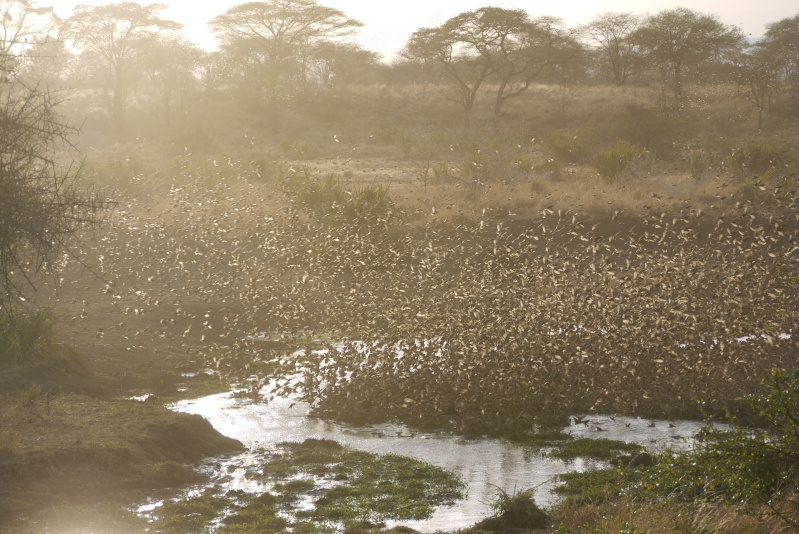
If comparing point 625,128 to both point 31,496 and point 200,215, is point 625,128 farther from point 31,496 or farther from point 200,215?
Answer: point 31,496

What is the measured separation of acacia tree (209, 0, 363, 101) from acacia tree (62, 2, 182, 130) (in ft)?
9.78

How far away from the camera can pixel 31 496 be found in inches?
275

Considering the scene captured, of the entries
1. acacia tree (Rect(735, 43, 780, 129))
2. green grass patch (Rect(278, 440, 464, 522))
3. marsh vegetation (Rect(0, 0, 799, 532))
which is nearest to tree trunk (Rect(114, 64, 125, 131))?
marsh vegetation (Rect(0, 0, 799, 532))

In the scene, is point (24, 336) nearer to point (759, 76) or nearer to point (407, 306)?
point (407, 306)

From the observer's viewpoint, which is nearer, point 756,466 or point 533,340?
point 756,466

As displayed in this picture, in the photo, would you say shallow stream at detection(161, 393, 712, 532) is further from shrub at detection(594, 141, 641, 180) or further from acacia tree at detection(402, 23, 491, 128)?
acacia tree at detection(402, 23, 491, 128)

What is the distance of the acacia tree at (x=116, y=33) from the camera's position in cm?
4159

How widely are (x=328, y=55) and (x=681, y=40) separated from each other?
16.6 metres

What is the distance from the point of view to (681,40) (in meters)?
41.5

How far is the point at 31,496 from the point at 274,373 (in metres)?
4.68

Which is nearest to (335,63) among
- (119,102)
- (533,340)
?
(119,102)

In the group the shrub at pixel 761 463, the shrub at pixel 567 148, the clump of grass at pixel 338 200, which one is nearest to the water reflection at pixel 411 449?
the shrub at pixel 761 463

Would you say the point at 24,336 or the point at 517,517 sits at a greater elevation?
the point at 24,336

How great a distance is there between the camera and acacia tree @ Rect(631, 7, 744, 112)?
4135 centimetres
